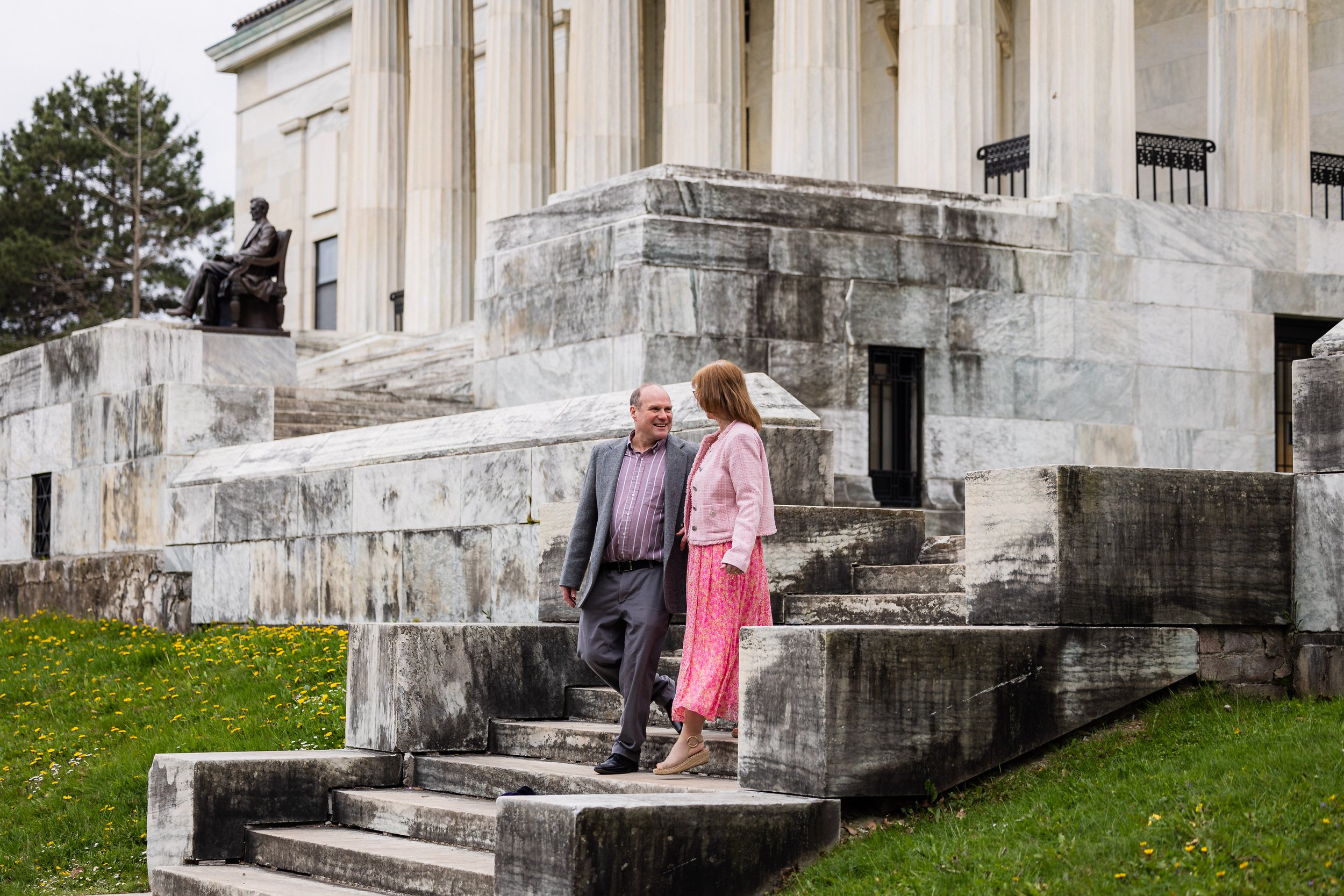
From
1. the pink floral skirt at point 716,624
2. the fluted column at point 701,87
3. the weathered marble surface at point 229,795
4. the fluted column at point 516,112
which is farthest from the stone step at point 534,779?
the fluted column at point 516,112

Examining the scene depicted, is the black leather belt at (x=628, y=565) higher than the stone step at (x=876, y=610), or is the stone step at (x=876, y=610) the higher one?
the black leather belt at (x=628, y=565)

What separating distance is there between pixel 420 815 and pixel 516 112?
18.6m

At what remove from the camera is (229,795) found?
8.95 metres

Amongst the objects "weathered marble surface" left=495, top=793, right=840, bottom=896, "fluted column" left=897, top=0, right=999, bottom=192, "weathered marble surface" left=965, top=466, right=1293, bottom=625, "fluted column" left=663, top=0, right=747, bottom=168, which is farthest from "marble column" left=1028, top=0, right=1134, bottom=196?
"weathered marble surface" left=495, top=793, right=840, bottom=896

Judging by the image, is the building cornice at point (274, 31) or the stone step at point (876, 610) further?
the building cornice at point (274, 31)

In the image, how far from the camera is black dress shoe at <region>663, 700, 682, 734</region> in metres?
8.16

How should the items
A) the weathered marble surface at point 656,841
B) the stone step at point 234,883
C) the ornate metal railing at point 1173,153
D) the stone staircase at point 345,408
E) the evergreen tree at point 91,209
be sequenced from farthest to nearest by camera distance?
the evergreen tree at point 91,209 → the ornate metal railing at point 1173,153 → the stone staircase at point 345,408 → the stone step at point 234,883 → the weathered marble surface at point 656,841

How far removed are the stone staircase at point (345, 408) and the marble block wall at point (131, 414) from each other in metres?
0.29

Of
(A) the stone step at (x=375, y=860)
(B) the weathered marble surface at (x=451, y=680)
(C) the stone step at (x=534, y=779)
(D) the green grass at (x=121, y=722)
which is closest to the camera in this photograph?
(A) the stone step at (x=375, y=860)

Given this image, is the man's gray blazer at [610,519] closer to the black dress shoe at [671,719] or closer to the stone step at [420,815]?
the black dress shoe at [671,719]

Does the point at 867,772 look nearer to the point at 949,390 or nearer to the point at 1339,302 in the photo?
the point at 949,390

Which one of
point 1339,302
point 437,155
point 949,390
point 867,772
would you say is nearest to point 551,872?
point 867,772

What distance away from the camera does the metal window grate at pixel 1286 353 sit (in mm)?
17953

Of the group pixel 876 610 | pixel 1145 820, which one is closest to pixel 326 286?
pixel 876 610
